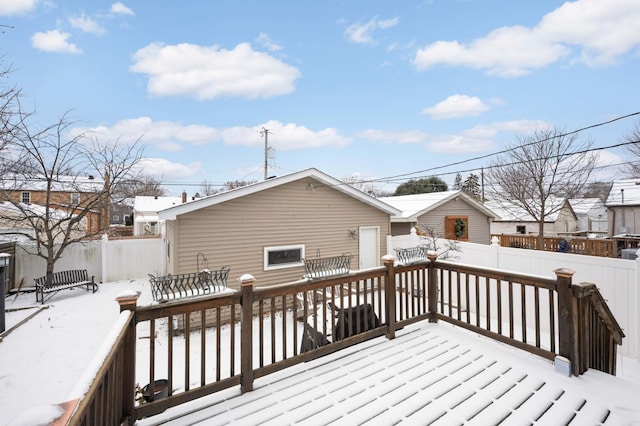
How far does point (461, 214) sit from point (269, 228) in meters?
8.72

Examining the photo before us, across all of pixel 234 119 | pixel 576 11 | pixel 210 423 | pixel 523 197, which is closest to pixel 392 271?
pixel 210 423

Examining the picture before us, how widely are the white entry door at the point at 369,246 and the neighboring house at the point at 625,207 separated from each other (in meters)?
12.4

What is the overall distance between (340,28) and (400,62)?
2.36m

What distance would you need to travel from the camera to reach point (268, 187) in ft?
24.5

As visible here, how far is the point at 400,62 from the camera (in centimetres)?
1005

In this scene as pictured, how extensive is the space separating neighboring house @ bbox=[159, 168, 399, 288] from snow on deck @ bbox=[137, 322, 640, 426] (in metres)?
4.63

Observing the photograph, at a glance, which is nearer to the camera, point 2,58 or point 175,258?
point 2,58

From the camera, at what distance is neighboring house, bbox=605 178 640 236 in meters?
13.4

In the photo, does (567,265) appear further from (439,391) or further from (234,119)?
(234,119)

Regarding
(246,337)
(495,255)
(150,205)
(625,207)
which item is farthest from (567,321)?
(150,205)

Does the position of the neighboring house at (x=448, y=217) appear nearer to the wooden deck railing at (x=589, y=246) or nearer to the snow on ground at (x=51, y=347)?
the wooden deck railing at (x=589, y=246)

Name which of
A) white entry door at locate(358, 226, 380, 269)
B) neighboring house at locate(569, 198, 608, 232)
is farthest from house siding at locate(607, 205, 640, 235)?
white entry door at locate(358, 226, 380, 269)

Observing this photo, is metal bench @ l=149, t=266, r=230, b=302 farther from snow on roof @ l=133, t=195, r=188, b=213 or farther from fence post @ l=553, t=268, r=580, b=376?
snow on roof @ l=133, t=195, r=188, b=213

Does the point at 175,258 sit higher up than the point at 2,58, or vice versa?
the point at 2,58
